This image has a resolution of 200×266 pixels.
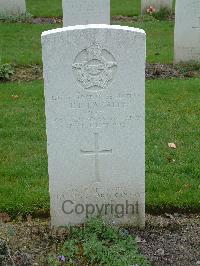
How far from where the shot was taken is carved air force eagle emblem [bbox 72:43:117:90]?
13.5 ft

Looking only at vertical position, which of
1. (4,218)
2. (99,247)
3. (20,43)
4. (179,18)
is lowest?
(4,218)

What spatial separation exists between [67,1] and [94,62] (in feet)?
20.8

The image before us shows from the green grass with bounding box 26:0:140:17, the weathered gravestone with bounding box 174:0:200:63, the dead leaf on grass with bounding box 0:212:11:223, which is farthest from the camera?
the green grass with bounding box 26:0:140:17

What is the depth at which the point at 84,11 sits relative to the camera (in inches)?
407

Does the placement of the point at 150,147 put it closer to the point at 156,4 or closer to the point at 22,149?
the point at 22,149

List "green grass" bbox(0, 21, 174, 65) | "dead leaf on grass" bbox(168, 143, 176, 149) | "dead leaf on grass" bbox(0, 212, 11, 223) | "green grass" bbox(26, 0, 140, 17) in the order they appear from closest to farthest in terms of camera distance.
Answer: "dead leaf on grass" bbox(0, 212, 11, 223) < "dead leaf on grass" bbox(168, 143, 176, 149) < "green grass" bbox(0, 21, 174, 65) < "green grass" bbox(26, 0, 140, 17)

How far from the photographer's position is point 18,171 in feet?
18.2

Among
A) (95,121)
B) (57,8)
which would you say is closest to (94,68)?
(95,121)

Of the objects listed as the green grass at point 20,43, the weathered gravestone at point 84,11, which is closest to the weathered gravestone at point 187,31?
the weathered gravestone at point 84,11

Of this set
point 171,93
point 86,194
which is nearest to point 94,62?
point 86,194

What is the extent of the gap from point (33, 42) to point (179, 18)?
3.48 metres

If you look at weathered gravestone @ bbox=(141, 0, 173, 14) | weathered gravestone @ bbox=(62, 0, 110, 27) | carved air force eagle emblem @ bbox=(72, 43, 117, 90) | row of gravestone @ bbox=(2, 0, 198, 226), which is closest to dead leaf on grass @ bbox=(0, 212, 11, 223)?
row of gravestone @ bbox=(2, 0, 198, 226)

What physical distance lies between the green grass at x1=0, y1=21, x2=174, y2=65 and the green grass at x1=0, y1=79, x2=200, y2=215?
1.72m

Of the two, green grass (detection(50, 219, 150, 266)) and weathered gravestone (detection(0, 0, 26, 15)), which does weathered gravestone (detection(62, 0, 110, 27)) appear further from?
green grass (detection(50, 219, 150, 266))
